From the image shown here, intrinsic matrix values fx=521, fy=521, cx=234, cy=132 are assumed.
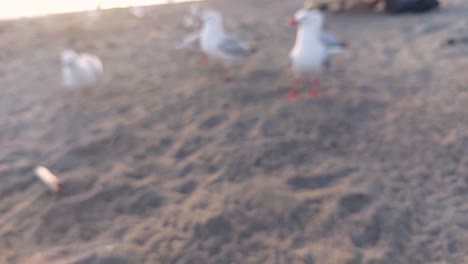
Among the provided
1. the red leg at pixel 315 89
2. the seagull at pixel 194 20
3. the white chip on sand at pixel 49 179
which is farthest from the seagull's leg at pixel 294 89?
the white chip on sand at pixel 49 179

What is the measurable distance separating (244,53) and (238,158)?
4.42ft

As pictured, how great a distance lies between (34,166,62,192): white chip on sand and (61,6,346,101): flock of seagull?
127 cm

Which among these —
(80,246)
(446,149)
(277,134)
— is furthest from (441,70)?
(80,246)

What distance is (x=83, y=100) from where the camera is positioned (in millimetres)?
4410

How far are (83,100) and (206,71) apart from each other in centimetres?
114

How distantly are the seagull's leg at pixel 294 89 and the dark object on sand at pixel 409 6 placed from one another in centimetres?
237

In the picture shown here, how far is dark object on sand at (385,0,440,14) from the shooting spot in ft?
20.3

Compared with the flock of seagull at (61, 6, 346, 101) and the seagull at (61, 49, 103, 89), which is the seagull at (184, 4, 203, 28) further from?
the seagull at (61, 49, 103, 89)

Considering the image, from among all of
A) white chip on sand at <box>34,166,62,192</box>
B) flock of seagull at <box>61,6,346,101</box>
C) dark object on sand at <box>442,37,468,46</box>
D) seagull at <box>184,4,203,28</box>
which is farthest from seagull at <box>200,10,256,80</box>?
dark object on sand at <box>442,37,468,46</box>

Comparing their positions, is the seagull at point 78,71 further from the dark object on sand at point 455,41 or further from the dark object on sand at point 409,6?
the dark object on sand at point 409,6

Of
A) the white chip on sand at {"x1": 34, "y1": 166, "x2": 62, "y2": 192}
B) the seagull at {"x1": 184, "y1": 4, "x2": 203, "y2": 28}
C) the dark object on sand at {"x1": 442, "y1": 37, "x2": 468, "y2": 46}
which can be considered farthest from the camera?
the seagull at {"x1": 184, "y1": 4, "x2": 203, "y2": 28}

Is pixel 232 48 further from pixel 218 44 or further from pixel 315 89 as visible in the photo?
pixel 315 89

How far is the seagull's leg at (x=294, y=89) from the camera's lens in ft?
13.9

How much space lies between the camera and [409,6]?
6.24m
